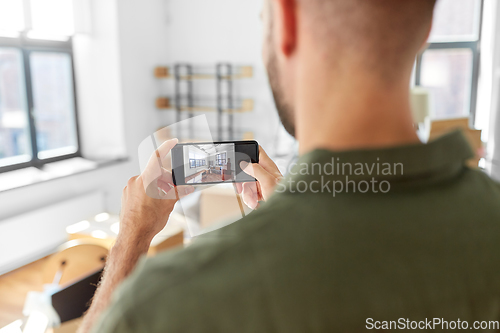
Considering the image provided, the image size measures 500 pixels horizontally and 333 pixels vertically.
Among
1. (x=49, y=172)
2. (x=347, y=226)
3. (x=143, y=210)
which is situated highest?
(x=347, y=226)

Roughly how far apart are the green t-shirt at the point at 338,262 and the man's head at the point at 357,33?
0.27 ft

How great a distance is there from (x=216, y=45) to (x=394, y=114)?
15.6ft

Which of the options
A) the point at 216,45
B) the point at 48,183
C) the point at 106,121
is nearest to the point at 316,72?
the point at 48,183

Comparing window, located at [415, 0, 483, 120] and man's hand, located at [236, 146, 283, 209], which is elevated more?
window, located at [415, 0, 483, 120]

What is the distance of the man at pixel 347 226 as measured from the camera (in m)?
0.33

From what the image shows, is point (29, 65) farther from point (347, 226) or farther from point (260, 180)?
point (347, 226)

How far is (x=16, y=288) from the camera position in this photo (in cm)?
307

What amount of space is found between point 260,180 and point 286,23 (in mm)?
466

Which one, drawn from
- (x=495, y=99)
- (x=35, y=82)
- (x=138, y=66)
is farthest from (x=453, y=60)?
(x=35, y=82)

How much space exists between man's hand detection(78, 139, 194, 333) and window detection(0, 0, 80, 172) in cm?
326

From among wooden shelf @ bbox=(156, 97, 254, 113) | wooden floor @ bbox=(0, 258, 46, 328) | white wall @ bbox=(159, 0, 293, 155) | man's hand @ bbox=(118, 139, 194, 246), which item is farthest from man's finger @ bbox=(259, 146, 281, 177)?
wooden shelf @ bbox=(156, 97, 254, 113)

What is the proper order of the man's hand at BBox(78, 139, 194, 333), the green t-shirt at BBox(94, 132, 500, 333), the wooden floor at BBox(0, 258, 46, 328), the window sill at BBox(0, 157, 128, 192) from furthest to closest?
the window sill at BBox(0, 157, 128, 192)
the wooden floor at BBox(0, 258, 46, 328)
the man's hand at BBox(78, 139, 194, 333)
the green t-shirt at BBox(94, 132, 500, 333)

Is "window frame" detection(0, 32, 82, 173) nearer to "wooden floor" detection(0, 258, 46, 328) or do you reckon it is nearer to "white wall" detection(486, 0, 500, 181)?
"wooden floor" detection(0, 258, 46, 328)

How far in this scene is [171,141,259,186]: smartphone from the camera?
835mm
